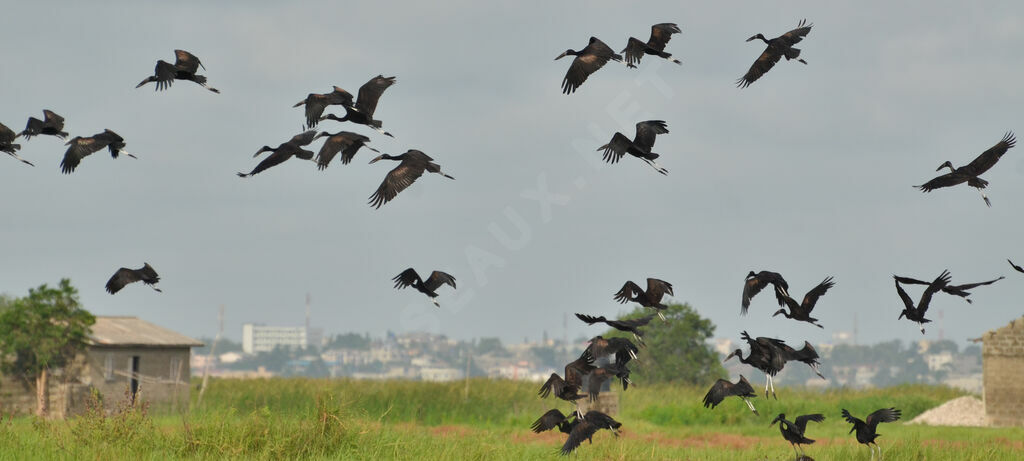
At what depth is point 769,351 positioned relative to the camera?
1691cm

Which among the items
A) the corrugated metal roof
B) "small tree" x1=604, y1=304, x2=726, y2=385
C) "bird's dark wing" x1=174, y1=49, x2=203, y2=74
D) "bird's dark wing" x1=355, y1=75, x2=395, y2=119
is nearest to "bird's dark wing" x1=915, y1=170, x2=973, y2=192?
"bird's dark wing" x1=355, y1=75, x2=395, y2=119

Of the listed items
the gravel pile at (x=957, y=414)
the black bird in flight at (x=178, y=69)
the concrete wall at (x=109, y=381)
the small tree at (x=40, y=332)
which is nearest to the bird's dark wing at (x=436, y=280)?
the black bird in flight at (x=178, y=69)

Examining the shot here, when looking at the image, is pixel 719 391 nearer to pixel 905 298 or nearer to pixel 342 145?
pixel 905 298

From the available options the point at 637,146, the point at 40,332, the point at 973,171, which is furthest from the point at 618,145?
the point at 40,332

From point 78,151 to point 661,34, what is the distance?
29.9 feet

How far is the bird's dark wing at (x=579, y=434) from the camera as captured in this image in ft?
50.9

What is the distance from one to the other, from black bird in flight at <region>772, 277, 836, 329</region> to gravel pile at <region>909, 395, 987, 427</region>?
75.5 feet

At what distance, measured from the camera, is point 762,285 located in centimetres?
1694

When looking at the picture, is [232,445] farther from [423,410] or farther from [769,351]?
[423,410]

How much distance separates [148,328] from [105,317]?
1.58 metres

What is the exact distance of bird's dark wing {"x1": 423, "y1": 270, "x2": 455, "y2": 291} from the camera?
16730 mm

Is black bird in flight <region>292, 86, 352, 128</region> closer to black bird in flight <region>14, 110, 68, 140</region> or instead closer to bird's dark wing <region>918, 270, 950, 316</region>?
black bird in flight <region>14, 110, 68, 140</region>

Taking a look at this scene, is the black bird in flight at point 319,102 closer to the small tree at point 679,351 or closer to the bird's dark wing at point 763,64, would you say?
the bird's dark wing at point 763,64

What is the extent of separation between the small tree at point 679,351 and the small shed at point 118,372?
70.0ft
